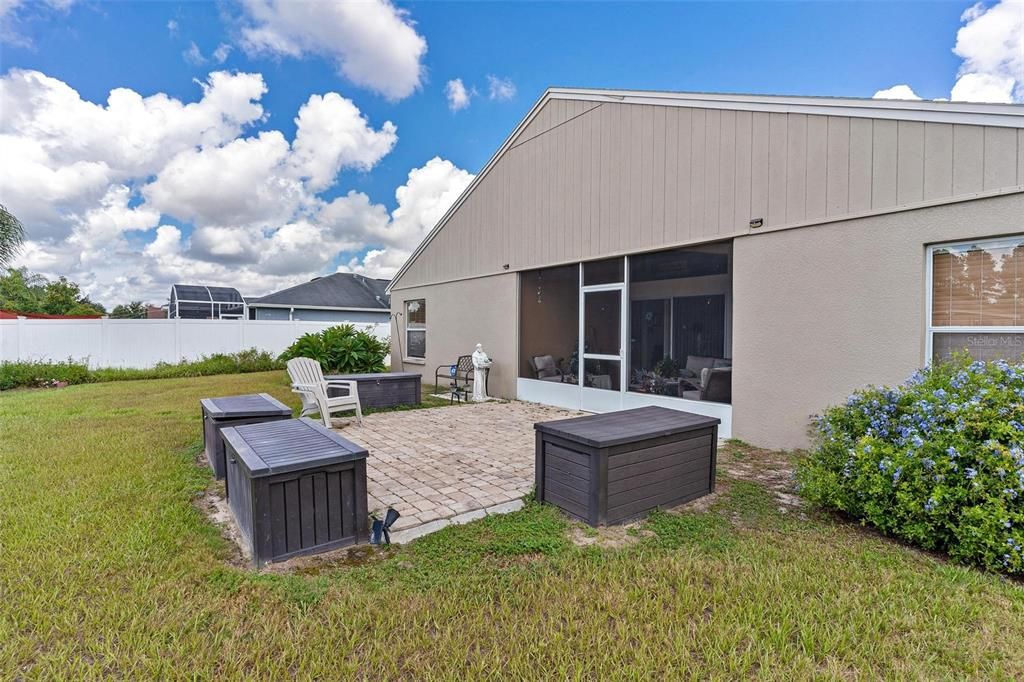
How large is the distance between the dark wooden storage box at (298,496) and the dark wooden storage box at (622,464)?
1.35 m

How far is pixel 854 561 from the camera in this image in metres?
2.57

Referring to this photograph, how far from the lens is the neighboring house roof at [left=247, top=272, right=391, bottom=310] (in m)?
22.2

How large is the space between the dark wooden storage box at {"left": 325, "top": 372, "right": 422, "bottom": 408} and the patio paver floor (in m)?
0.62

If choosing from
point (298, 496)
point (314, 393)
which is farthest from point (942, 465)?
point (314, 393)

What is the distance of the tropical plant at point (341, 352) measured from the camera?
11578mm

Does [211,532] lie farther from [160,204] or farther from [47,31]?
[160,204]

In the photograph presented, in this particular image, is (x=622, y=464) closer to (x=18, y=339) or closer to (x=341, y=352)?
(x=341, y=352)

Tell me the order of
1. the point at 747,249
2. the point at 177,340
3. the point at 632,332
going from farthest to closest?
the point at 177,340
the point at 632,332
the point at 747,249

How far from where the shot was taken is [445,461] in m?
4.76

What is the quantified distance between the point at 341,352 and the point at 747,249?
→ 30.9ft

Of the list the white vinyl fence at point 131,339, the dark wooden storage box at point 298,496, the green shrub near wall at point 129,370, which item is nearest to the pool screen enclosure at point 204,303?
the white vinyl fence at point 131,339

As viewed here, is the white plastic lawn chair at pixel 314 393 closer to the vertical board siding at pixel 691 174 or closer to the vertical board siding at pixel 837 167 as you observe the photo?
the vertical board siding at pixel 691 174

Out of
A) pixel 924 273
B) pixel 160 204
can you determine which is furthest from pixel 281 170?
pixel 924 273

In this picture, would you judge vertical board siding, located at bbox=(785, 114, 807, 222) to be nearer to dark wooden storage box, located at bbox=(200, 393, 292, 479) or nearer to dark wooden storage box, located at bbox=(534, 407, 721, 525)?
dark wooden storage box, located at bbox=(534, 407, 721, 525)
